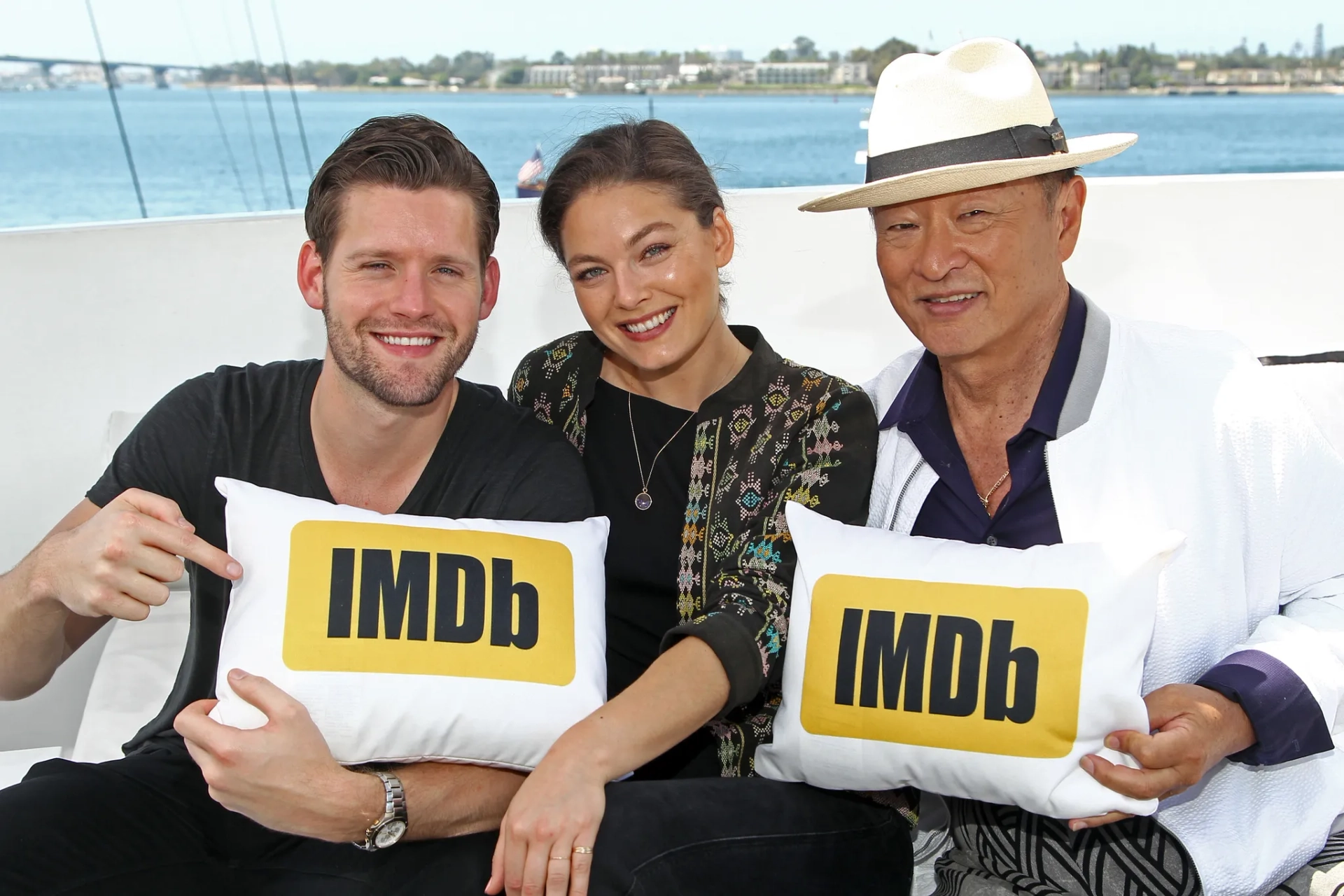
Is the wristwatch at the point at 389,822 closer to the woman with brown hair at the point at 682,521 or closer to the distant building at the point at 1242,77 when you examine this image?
the woman with brown hair at the point at 682,521

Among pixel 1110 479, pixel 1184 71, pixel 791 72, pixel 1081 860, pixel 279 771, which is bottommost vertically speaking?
pixel 1184 71

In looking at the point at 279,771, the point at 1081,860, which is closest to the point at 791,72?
the point at 1081,860

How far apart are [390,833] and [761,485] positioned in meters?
0.67

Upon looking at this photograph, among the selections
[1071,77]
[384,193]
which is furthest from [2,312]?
[1071,77]

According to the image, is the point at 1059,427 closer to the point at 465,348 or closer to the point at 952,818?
the point at 952,818

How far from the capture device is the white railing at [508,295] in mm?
2357

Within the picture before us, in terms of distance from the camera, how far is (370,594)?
134 cm

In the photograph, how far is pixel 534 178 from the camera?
3920 mm

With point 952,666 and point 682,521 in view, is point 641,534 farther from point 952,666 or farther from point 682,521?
point 952,666

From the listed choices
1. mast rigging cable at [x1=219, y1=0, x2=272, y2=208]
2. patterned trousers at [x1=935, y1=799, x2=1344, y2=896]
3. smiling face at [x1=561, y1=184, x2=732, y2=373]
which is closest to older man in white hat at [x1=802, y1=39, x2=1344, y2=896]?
patterned trousers at [x1=935, y1=799, x2=1344, y2=896]

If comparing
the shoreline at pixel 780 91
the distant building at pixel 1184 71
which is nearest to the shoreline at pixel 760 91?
the shoreline at pixel 780 91

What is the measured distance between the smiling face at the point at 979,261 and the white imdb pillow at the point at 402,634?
24.8 inches

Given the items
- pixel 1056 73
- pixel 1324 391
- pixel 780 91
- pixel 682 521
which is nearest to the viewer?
pixel 682 521

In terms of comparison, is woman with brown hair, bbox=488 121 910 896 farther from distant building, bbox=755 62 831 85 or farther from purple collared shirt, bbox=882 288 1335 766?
distant building, bbox=755 62 831 85
